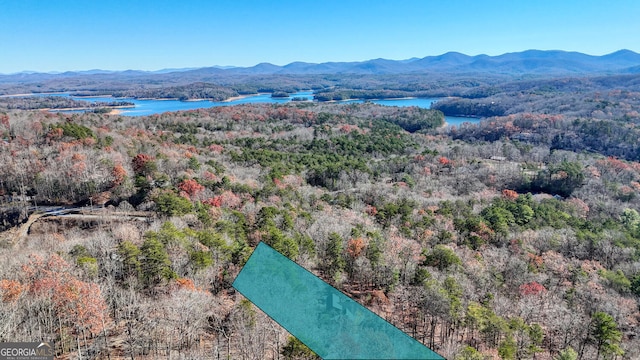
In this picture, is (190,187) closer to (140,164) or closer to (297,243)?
(140,164)

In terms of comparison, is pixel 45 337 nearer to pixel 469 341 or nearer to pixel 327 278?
pixel 327 278

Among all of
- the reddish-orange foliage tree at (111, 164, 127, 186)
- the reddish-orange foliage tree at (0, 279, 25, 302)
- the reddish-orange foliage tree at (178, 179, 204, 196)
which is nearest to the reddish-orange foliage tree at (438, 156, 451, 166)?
the reddish-orange foliage tree at (178, 179, 204, 196)

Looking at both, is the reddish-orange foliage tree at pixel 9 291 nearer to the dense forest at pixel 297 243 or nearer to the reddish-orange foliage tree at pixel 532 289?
the dense forest at pixel 297 243

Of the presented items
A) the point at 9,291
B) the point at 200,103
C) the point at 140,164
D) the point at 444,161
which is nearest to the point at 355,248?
the point at 9,291

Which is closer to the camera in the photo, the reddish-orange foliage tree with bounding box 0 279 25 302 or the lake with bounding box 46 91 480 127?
the reddish-orange foliage tree with bounding box 0 279 25 302
